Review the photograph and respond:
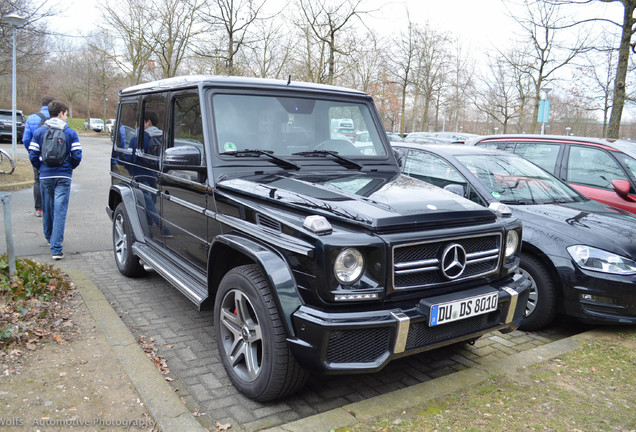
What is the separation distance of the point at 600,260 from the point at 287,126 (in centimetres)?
305

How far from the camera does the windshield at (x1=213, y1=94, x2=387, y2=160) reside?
3969 millimetres

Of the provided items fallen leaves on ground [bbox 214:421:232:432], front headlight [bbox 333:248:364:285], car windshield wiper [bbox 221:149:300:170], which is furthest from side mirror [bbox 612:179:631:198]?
fallen leaves on ground [bbox 214:421:232:432]

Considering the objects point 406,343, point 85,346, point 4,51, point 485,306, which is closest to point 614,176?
point 485,306

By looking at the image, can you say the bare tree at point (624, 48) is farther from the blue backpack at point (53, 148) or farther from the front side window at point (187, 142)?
the blue backpack at point (53, 148)

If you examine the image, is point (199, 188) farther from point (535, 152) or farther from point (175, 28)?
point (175, 28)

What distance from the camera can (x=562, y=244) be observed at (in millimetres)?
4625

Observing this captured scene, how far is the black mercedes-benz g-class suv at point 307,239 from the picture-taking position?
278cm

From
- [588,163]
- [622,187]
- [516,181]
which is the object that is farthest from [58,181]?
[622,187]

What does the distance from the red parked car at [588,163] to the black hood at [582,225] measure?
140cm

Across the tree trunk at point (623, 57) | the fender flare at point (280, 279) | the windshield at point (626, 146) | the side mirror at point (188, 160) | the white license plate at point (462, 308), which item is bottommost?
the white license plate at point (462, 308)

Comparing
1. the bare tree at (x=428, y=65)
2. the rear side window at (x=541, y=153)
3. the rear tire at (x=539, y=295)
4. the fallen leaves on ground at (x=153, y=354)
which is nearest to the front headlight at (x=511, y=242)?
the rear tire at (x=539, y=295)

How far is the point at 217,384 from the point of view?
3535 mm

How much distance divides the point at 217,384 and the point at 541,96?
76.5 ft

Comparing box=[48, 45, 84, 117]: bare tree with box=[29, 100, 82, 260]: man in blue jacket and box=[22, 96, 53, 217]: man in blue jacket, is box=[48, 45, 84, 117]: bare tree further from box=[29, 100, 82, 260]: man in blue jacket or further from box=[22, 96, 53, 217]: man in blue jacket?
box=[29, 100, 82, 260]: man in blue jacket
